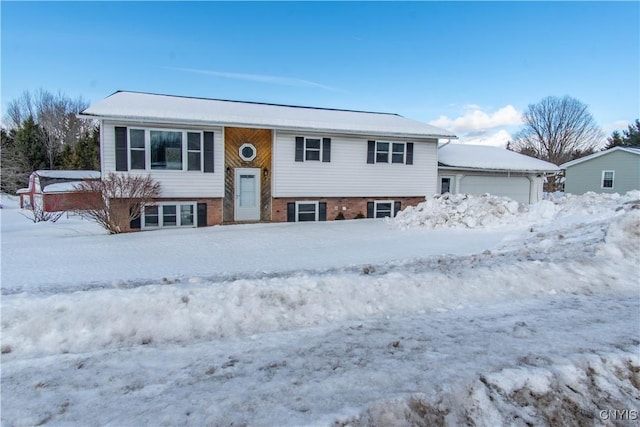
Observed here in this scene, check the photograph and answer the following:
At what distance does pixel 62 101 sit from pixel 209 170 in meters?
41.1

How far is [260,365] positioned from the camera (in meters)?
3.04

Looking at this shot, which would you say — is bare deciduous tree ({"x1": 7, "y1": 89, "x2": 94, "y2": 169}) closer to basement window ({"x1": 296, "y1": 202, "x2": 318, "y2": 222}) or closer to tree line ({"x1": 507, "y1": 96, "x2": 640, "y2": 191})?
basement window ({"x1": 296, "y1": 202, "x2": 318, "y2": 222})

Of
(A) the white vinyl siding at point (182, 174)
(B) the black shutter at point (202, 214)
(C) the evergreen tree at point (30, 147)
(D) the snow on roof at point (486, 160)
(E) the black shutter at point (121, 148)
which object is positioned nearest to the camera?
(A) the white vinyl siding at point (182, 174)

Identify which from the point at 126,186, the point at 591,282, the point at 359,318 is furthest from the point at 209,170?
the point at 591,282

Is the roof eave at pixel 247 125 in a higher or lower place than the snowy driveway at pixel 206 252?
higher

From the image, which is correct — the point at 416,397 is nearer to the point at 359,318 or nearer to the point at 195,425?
the point at 195,425

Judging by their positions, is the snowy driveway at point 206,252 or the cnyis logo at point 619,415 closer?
the cnyis logo at point 619,415

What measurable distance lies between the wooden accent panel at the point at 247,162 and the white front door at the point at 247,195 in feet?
0.51

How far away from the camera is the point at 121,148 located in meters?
12.3

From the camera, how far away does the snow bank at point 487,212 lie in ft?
38.2

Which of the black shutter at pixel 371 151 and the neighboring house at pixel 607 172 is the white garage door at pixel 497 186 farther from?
the neighboring house at pixel 607 172

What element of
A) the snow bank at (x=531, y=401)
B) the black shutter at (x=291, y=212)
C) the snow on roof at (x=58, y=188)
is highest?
the snow on roof at (x=58, y=188)

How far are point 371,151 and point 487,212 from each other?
5349 millimetres

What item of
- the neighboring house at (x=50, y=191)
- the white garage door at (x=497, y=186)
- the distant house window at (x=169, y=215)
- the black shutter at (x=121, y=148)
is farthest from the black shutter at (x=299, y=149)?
the neighboring house at (x=50, y=191)
